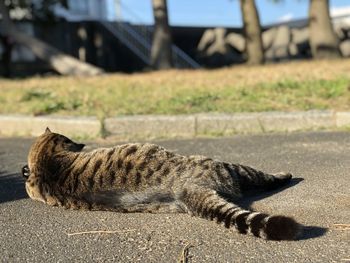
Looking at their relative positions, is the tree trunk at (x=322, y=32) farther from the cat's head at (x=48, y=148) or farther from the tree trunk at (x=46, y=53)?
the cat's head at (x=48, y=148)

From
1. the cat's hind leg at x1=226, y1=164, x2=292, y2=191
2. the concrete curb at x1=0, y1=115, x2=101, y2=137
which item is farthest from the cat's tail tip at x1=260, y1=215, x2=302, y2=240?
the concrete curb at x1=0, y1=115, x2=101, y2=137

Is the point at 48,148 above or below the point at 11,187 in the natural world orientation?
above

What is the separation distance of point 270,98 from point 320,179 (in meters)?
3.96

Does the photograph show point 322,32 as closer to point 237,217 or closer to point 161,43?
point 161,43

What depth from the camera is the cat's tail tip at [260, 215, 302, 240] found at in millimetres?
3254

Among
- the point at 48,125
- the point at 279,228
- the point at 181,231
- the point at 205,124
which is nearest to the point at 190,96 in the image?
the point at 205,124

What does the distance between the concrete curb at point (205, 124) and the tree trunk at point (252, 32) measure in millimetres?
10405

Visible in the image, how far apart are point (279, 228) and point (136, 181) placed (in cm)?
111

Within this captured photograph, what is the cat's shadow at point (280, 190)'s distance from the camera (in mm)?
3469

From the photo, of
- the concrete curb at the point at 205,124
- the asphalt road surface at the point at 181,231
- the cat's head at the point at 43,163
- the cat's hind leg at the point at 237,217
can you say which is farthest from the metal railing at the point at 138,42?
the cat's hind leg at the point at 237,217

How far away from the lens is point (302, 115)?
7.45m

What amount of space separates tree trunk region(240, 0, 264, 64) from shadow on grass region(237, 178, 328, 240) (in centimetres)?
1336

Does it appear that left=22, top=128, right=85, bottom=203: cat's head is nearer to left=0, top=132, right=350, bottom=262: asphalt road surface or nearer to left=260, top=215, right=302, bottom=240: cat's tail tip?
left=0, top=132, right=350, bottom=262: asphalt road surface

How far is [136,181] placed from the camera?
386cm
